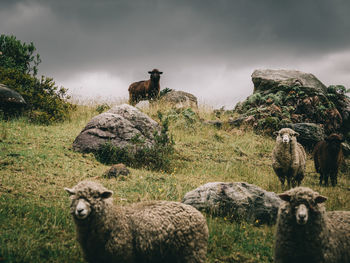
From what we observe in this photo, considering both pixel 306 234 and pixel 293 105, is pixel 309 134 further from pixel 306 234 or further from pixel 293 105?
pixel 306 234

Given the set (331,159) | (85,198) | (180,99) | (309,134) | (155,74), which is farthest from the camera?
(180,99)

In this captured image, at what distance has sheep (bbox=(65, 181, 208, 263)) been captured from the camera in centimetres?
291

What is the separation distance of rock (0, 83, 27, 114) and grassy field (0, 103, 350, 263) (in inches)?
35.6

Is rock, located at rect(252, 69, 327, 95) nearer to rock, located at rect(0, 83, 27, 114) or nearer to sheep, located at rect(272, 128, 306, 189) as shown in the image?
sheep, located at rect(272, 128, 306, 189)

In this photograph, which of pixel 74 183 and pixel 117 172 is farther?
pixel 117 172

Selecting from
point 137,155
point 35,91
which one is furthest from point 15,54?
point 137,155

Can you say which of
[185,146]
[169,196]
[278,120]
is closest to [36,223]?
[169,196]

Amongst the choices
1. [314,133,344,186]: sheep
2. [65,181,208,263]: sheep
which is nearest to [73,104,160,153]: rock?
[65,181,208,263]: sheep

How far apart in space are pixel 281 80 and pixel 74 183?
53.8 feet

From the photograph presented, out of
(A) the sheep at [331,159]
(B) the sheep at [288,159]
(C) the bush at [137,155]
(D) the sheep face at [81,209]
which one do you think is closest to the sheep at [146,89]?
(C) the bush at [137,155]

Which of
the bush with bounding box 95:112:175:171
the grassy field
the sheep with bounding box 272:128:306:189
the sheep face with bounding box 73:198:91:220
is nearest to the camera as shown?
the sheep face with bounding box 73:198:91:220

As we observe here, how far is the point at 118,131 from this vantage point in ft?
29.5

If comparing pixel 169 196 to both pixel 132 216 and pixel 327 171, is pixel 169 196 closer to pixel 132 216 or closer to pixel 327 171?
pixel 132 216

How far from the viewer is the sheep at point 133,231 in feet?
9.55
